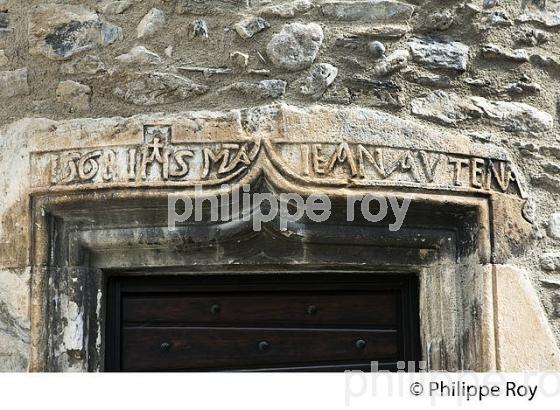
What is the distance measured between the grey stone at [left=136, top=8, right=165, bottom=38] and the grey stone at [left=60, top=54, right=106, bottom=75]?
16cm

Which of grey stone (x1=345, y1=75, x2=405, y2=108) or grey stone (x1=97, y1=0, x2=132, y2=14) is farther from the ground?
grey stone (x1=97, y1=0, x2=132, y2=14)

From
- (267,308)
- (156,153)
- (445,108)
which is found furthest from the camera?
(267,308)

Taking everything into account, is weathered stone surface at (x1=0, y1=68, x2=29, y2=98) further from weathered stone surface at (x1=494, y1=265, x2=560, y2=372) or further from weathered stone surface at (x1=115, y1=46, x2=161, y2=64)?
weathered stone surface at (x1=494, y1=265, x2=560, y2=372)

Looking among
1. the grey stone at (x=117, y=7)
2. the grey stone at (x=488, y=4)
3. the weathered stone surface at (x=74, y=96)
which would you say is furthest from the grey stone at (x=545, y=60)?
the weathered stone surface at (x=74, y=96)

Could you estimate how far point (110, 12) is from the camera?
295 cm

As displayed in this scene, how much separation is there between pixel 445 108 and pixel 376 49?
1.00ft

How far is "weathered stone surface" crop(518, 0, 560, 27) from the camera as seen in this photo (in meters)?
3.02

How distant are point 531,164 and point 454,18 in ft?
1.85

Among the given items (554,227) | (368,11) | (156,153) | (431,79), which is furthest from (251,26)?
(554,227)

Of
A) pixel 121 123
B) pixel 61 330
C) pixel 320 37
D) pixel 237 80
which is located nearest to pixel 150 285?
pixel 61 330

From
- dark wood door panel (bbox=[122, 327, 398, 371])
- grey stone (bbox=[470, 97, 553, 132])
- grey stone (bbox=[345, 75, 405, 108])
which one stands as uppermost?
grey stone (bbox=[345, 75, 405, 108])

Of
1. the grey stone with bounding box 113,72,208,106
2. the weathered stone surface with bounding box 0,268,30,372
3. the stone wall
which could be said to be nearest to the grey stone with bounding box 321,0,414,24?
the stone wall

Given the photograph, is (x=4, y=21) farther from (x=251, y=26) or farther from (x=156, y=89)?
(x=251, y=26)

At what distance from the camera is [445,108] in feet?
9.60
